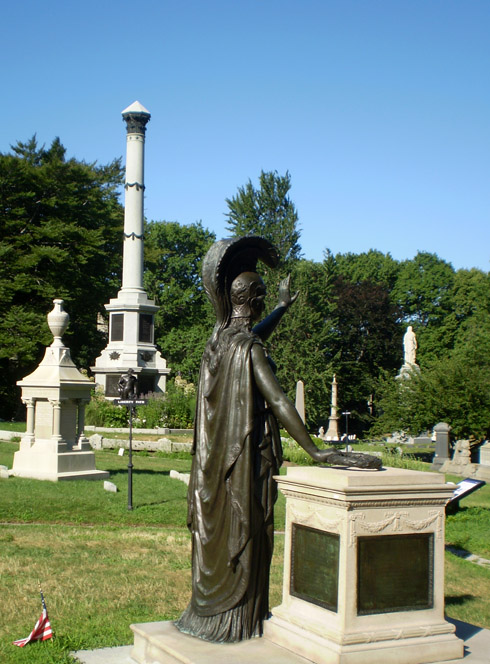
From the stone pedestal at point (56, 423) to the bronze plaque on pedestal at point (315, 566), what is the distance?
523 inches

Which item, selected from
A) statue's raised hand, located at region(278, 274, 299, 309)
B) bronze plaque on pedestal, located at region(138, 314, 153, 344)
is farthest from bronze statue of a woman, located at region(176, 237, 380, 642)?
bronze plaque on pedestal, located at region(138, 314, 153, 344)

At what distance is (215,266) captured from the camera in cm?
660

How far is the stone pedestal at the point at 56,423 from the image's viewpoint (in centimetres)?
1878

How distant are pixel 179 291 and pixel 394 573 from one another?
5671cm

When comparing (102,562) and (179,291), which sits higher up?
(179,291)

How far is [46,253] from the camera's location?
43406 mm

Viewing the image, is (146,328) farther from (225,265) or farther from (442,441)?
(225,265)

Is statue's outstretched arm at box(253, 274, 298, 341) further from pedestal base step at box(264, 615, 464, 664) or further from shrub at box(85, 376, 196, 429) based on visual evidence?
shrub at box(85, 376, 196, 429)

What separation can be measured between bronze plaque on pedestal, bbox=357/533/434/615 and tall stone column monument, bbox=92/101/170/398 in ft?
121

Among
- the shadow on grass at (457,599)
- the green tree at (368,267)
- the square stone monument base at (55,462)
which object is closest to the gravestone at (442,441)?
the square stone monument base at (55,462)

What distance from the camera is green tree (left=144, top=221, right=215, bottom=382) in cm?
5719

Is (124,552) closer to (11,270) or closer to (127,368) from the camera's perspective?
(127,368)

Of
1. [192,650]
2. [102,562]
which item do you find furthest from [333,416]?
[192,650]

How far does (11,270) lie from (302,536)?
131ft
